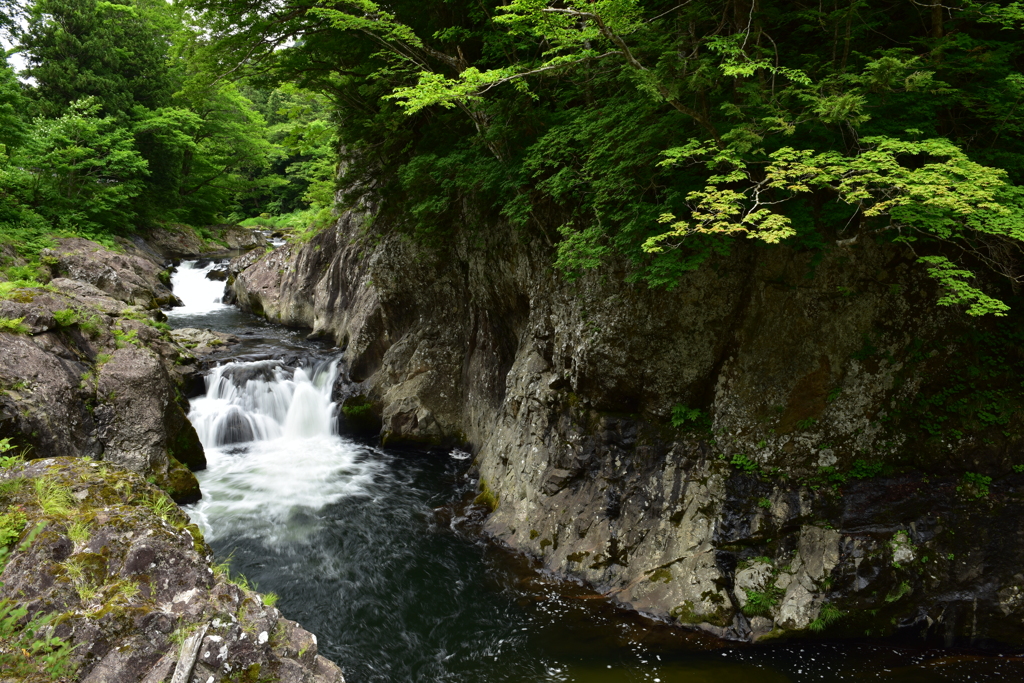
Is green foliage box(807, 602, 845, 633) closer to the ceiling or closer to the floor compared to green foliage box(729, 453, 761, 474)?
closer to the floor

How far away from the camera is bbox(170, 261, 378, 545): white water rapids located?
30.2ft

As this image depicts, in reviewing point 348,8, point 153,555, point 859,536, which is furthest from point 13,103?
point 859,536

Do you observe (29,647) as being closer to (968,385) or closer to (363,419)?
(968,385)

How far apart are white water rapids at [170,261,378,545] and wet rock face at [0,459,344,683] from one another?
5166 millimetres

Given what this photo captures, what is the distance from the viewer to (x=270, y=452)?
11.9m

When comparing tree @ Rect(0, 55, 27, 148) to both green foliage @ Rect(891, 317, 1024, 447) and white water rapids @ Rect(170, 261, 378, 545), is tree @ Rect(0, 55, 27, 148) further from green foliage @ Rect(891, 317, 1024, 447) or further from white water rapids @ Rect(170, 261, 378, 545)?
green foliage @ Rect(891, 317, 1024, 447)

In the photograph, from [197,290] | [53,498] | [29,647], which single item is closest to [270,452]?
[53,498]

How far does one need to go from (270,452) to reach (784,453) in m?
10.6

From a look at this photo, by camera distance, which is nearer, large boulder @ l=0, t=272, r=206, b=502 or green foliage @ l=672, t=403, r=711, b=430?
green foliage @ l=672, t=403, r=711, b=430

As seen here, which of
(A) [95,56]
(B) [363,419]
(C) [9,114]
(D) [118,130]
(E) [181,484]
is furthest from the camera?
(A) [95,56]

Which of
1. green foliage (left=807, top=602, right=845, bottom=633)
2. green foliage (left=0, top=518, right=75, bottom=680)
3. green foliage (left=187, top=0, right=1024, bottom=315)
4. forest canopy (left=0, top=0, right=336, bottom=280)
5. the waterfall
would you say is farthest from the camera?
forest canopy (left=0, top=0, right=336, bottom=280)

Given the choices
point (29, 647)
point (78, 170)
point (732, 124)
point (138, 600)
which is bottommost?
point (29, 647)

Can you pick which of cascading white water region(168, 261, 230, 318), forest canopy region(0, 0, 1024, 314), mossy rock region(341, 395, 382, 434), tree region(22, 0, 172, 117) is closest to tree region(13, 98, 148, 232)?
tree region(22, 0, 172, 117)

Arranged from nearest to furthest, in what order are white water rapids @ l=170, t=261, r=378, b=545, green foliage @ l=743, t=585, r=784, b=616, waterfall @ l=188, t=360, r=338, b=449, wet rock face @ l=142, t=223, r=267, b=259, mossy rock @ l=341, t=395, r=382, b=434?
green foliage @ l=743, t=585, r=784, b=616, white water rapids @ l=170, t=261, r=378, b=545, waterfall @ l=188, t=360, r=338, b=449, mossy rock @ l=341, t=395, r=382, b=434, wet rock face @ l=142, t=223, r=267, b=259
